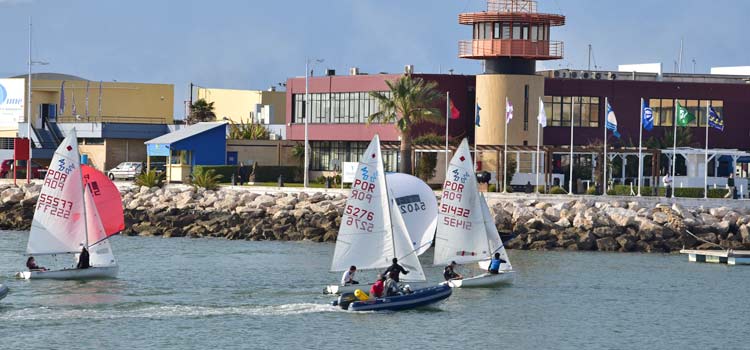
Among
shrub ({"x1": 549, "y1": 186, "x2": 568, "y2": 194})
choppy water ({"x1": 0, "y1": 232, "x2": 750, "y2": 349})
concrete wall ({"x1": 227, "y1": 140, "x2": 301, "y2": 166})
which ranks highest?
concrete wall ({"x1": 227, "y1": 140, "x2": 301, "y2": 166})

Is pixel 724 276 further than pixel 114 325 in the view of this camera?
Yes

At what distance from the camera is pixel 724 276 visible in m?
62.2

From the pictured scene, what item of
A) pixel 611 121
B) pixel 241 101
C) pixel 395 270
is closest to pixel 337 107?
pixel 611 121

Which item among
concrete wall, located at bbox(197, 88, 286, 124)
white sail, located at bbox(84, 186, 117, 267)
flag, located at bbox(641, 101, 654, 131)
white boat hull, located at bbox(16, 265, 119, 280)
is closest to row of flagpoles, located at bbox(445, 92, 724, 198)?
flag, located at bbox(641, 101, 654, 131)

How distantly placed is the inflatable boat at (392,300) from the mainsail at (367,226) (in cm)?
186

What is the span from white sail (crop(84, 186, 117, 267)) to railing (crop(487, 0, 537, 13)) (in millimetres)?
38464

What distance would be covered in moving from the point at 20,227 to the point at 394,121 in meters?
23.0

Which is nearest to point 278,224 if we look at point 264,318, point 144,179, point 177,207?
point 177,207

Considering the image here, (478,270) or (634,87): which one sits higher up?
(634,87)

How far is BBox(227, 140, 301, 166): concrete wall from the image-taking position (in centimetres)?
10169

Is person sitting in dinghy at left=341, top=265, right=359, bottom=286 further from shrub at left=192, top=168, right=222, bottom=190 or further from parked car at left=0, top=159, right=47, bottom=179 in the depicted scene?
parked car at left=0, top=159, right=47, bottom=179

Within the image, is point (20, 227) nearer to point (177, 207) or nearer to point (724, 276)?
point (177, 207)

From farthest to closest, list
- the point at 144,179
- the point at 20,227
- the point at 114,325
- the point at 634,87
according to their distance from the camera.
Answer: the point at 634,87 → the point at 144,179 → the point at 20,227 → the point at 114,325

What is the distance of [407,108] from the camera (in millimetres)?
86688
